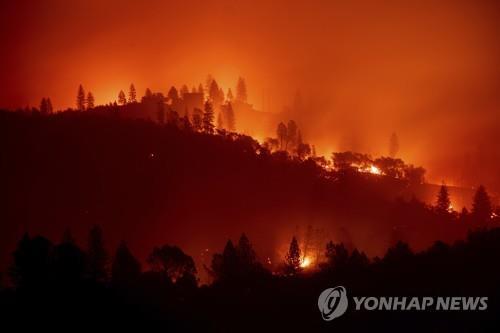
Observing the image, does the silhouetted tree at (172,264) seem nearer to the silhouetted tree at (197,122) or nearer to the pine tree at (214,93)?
the silhouetted tree at (197,122)

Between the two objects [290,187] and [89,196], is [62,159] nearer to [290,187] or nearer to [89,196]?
[89,196]

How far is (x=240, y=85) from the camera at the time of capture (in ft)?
609

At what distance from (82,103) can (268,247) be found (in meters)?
84.6

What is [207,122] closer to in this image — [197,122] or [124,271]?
[197,122]

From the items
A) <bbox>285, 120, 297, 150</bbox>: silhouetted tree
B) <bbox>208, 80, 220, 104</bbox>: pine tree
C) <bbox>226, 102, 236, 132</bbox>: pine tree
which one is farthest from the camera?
→ <bbox>208, 80, 220, 104</bbox>: pine tree

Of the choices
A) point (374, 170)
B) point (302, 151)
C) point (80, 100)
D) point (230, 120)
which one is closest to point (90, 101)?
point (80, 100)

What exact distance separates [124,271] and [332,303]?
85.1 feet

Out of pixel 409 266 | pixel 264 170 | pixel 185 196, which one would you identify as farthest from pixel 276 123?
pixel 409 266

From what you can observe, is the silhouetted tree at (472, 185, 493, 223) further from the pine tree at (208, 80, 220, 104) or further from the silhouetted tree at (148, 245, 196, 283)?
the pine tree at (208, 80, 220, 104)

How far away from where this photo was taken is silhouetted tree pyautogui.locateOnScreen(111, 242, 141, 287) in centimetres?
6283

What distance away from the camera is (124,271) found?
6575 centimetres

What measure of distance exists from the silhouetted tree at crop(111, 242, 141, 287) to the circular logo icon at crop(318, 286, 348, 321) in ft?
71.8

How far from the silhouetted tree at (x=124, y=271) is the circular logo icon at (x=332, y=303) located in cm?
2188

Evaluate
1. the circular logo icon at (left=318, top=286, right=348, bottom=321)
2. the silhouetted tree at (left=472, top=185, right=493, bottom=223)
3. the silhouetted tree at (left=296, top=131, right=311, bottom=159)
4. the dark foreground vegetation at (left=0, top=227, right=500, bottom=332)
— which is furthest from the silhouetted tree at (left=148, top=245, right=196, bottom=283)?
the silhouetted tree at (left=296, top=131, right=311, bottom=159)
